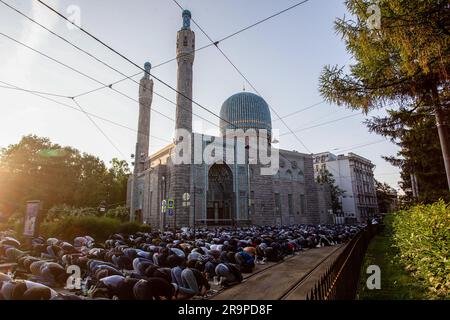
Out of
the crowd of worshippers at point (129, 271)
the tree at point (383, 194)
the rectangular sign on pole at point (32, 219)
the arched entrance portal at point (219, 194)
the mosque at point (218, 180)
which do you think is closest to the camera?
the crowd of worshippers at point (129, 271)

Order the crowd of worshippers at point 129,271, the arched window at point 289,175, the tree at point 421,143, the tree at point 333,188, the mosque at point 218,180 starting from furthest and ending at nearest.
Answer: the tree at point 333,188
the arched window at point 289,175
the mosque at point 218,180
the tree at point 421,143
the crowd of worshippers at point 129,271

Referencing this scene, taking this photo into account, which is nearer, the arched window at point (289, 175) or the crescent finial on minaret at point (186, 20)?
the crescent finial on minaret at point (186, 20)

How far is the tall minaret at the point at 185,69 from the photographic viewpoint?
2975 cm

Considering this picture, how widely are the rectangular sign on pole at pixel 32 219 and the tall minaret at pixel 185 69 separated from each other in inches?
718

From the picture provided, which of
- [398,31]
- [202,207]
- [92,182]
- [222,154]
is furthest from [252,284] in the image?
[92,182]

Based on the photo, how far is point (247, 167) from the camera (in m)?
32.3

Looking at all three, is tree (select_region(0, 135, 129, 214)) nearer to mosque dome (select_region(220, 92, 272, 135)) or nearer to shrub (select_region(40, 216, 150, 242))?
shrub (select_region(40, 216, 150, 242))

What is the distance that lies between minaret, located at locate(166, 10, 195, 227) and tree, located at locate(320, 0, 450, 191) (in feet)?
61.7

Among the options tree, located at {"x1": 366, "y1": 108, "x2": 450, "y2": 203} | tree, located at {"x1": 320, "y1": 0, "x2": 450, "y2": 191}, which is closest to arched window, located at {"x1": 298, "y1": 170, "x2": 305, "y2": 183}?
tree, located at {"x1": 366, "y1": 108, "x2": 450, "y2": 203}

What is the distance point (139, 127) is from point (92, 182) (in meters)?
12.3

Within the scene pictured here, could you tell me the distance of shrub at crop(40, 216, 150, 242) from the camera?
605 inches

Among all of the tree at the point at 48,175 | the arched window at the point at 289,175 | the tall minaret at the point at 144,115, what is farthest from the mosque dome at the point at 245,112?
the tree at the point at 48,175

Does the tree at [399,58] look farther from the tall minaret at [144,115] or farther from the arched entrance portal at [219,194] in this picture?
the tall minaret at [144,115]
